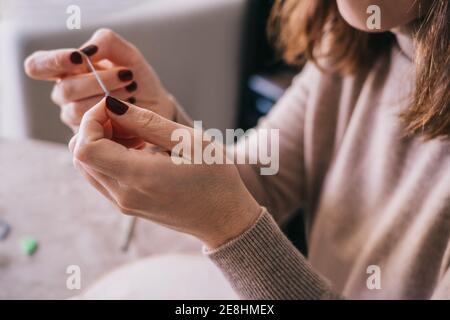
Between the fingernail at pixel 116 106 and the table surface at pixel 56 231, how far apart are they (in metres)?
0.30

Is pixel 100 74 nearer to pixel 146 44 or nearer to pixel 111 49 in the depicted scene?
pixel 111 49

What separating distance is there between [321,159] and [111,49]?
384 millimetres

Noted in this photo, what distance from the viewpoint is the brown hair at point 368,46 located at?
581 millimetres

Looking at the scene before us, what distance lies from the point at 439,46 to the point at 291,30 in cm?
31

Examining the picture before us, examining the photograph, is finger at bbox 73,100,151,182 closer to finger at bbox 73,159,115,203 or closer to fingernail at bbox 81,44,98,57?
finger at bbox 73,159,115,203

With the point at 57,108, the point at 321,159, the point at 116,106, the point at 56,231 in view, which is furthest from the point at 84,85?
the point at 57,108

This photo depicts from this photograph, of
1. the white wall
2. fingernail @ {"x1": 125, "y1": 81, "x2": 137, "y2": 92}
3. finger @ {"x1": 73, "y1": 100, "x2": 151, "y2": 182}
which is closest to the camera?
finger @ {"x1": 73, "y1": 100, "x2": 151, "y2": 182}

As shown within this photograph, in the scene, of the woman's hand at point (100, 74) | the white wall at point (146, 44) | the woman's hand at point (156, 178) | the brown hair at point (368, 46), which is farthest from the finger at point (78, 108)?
the white wall at point (146, 44)

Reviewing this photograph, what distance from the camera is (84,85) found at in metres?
0.62

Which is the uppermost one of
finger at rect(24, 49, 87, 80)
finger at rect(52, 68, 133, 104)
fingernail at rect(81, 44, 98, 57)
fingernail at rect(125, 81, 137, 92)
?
fingernail at rect(81, 44, 98, 57)

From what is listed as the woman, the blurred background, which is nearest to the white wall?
the blurred background

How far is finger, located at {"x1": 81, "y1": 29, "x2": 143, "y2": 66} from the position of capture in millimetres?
647
